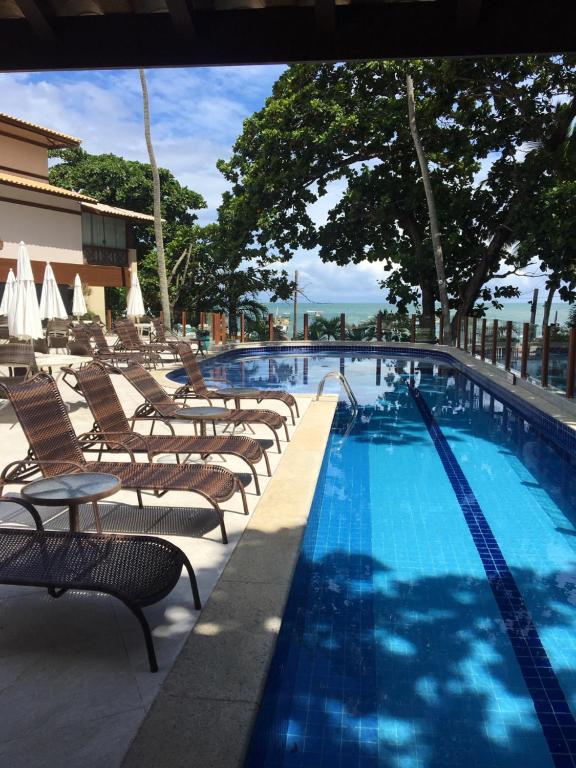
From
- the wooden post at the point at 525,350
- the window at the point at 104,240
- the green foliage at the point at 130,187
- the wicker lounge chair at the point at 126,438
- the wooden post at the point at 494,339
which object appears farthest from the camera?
the green foliage at the point at 130,187

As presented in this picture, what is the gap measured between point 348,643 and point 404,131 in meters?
21.2

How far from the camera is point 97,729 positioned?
8.17ft

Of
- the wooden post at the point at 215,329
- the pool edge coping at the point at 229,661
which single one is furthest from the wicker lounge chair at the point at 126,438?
the wooden post at the point at 215,329

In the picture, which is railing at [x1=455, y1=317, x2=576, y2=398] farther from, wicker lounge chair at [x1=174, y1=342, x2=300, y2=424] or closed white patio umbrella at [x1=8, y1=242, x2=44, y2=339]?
closed white patio umbrella at [x1=8, y1=242, x2=44, y2=339]

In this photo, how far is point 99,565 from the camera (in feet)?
9.98

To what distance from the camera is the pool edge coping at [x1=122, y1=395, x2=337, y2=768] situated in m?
2.38

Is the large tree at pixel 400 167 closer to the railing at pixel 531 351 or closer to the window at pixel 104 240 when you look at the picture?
the railing at pixel 531 351

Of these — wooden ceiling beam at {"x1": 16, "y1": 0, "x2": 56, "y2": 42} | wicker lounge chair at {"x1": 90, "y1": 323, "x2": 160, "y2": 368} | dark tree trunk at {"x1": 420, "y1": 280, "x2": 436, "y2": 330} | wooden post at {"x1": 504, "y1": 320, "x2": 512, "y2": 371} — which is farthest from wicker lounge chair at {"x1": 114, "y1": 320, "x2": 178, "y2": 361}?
wooden ceiling beam at {"x1": 16, "y1": 0, "x2": 56, "y2": 42}

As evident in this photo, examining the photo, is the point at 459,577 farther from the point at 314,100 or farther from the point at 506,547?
the point at 314,100

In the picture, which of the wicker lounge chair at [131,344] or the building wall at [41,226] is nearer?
the wicker lounge chair at [131,344]

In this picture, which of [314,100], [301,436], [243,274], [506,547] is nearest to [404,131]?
[314,100]

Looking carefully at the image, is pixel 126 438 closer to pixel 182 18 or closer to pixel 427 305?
pixel 182 18

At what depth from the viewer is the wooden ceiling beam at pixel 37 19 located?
10.3 ft

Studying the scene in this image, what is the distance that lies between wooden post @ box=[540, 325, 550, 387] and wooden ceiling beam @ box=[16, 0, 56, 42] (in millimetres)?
9756
